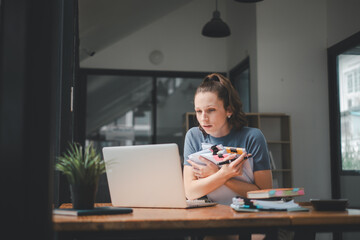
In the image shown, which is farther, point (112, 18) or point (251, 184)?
point (112, 18)

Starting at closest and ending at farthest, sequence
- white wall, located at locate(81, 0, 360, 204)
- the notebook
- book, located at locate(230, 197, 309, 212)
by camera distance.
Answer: book, located at locate(230, 197, 309, 212), the notebook, white wall, located at locate(81, 0, 360, 204)

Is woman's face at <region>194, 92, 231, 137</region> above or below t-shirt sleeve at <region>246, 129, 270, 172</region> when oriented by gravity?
above

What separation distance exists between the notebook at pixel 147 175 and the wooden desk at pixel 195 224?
30 centimetres

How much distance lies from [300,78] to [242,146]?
3.56 m

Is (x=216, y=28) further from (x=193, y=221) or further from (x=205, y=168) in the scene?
(x=193, y=221)

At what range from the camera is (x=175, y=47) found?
22.7 feet

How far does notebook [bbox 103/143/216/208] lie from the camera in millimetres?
1650

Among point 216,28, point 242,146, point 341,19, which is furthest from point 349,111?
point 242,146

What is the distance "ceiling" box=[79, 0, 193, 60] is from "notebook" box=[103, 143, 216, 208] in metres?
3.21

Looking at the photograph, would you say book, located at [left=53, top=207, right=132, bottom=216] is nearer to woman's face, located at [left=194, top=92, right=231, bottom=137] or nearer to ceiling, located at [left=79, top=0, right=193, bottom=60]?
woman's face, located at [left=194, top=92, right=231, bottom=137]

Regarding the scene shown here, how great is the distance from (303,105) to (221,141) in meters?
3.48

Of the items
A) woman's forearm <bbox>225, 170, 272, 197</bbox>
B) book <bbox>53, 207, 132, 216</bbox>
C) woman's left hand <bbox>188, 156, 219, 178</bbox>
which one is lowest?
book <bbox>53, 207, 132, 216</bbox>

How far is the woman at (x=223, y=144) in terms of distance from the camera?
6.71 ft

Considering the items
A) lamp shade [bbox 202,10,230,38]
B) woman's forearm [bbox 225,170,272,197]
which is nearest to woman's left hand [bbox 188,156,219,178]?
woman's forearm [bbox 225,170,272,197]
